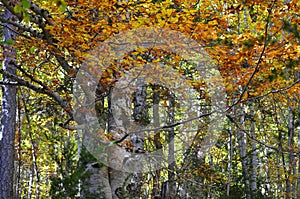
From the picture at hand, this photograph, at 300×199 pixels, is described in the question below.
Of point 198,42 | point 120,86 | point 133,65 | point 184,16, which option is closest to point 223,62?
point 198,42

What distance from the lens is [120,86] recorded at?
5.82 m

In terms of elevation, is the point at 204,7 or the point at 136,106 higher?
the point at 204,7

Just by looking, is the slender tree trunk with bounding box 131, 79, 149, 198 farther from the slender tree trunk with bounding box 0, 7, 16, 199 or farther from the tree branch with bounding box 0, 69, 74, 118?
the slender tree trunk with bounding box 0, 7, 16, 199

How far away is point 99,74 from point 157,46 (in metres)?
1.60

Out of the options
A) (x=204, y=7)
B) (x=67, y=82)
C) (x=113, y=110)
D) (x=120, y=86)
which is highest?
(x=204, y=7)

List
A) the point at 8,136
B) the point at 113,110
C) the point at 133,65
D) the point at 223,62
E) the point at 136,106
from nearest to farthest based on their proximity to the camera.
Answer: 1. the point at 113,110
2. the point at 133,65
3. the point at 223,62
4. the point at 136,106
5. the point at 8,136

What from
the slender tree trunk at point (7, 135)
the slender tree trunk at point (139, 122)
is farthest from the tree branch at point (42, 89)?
the slender tree trunk at point (7, 135)

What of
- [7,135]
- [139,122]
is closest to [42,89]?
[139,122]

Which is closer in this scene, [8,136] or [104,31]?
[104,31]

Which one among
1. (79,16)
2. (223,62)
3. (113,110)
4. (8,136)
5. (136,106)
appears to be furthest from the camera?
(8,136)

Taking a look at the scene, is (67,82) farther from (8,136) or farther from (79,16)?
(8,136)

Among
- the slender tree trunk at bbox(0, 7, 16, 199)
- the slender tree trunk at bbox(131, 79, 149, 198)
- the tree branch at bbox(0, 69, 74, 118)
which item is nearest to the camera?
the tree branch at bbox(0, 69, 74, 118)

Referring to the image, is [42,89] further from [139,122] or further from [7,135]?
[7,135]

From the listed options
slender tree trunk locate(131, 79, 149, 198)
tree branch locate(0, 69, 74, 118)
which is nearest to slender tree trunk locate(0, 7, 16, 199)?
slender tree trunk locate(131, 79, 149, 198)
